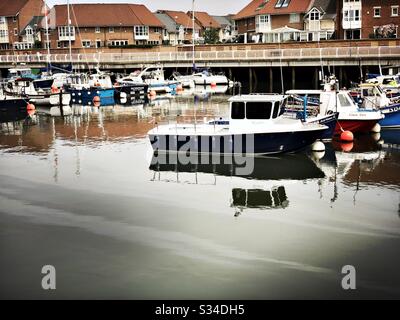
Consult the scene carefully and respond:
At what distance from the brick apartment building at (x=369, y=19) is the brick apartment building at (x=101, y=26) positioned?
37.6 m

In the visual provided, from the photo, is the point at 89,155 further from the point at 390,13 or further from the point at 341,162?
the point at 390,13

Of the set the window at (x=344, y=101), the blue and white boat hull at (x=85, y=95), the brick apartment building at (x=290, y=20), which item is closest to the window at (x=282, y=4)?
the brick apartment building at (x=290, y=20)

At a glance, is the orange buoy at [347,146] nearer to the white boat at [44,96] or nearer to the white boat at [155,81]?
the white boat at [44,96]

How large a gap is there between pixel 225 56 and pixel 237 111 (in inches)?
1712

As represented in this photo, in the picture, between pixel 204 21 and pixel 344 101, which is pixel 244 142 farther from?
pixel 204 21

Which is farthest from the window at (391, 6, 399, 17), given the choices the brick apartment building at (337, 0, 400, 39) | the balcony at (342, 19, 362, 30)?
the balcony at (342, 19, 362, 30)

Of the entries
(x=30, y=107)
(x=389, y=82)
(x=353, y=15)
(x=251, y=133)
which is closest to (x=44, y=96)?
(x=30, y=107)

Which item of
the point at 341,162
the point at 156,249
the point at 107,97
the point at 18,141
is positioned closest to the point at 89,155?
the point at 18,141

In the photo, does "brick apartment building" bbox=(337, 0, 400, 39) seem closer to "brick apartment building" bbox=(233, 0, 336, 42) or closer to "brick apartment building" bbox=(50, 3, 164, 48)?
"brick apartment building" bbox=(233, 0, 336, 42)

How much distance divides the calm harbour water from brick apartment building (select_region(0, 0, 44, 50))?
78.1 meters

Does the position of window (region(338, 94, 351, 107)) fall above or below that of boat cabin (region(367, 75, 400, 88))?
below

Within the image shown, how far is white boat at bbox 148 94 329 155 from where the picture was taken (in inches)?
913

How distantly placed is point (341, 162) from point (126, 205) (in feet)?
33.7

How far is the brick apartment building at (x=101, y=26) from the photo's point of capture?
91688mm
